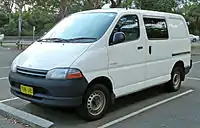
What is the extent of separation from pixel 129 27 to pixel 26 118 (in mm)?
2581

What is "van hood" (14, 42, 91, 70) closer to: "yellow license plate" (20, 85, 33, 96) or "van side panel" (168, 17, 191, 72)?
"yellow license plate" (20, 85, 33, 96)

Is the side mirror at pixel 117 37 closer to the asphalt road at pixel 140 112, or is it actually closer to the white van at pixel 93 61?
the white van at pixel 93 61

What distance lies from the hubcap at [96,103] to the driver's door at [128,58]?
36 centimetres

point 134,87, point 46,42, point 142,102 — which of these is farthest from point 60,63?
point 142,102

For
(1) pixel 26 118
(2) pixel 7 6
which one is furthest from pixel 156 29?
(2) pixel 7 6

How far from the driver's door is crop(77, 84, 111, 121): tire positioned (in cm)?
30

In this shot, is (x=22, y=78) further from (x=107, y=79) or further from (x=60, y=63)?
(x=107, y=79)

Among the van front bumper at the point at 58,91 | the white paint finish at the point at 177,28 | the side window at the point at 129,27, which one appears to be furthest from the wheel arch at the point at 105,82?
the white paint finish at the point at 177,28

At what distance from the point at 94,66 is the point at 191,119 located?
198 centimetres

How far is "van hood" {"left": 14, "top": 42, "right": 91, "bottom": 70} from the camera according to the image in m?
4.66

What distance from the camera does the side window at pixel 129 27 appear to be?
553 cm

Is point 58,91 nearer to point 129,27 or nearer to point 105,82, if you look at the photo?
point 105,82

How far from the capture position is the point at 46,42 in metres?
5.40

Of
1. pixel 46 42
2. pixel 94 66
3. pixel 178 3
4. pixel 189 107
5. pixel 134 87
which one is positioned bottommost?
pixel 189 107
